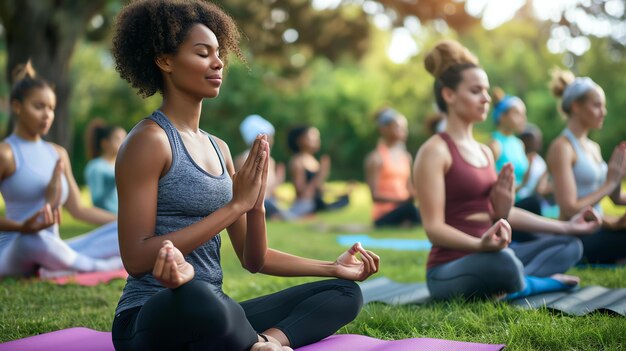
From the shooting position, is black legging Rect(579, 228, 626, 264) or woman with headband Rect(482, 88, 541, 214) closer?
black legging Rect(579, 228, 626, 264)

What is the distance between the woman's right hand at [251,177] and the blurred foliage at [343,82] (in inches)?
495

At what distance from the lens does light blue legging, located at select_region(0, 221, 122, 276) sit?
17.1ft

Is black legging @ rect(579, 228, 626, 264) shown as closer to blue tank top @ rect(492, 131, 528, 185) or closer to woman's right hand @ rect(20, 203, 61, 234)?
blue tank top @ rect(492, 131, 528, 185)

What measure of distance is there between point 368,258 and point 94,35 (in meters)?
12.8

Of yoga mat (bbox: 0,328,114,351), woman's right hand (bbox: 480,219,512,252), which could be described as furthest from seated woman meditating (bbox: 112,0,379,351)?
woman's right hand (bbox: 480,219,512,252)

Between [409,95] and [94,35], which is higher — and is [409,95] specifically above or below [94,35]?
below

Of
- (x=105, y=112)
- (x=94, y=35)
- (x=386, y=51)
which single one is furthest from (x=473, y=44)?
(x=94, y=35)

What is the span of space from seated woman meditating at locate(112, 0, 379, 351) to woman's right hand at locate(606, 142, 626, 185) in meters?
2.79

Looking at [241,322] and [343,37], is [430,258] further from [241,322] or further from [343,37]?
[343,37]

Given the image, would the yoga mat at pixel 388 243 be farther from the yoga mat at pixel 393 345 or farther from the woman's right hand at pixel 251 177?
the woman's right hand at pixel 251 177

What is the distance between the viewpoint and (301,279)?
18.2 feet

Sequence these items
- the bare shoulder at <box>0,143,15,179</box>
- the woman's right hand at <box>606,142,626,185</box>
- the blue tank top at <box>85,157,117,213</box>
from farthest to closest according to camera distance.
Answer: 1. the blue tank top at <box>85,157,117,213</box>
2. the bare shoulder at <box>0,143,15,179</box>
3. the woman's right hand at <box>606,142,626,185</box>

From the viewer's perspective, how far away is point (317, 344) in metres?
3.07

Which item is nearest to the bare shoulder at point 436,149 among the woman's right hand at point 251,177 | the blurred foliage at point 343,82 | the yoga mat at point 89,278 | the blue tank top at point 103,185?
the woman's right hand at point 251,177
